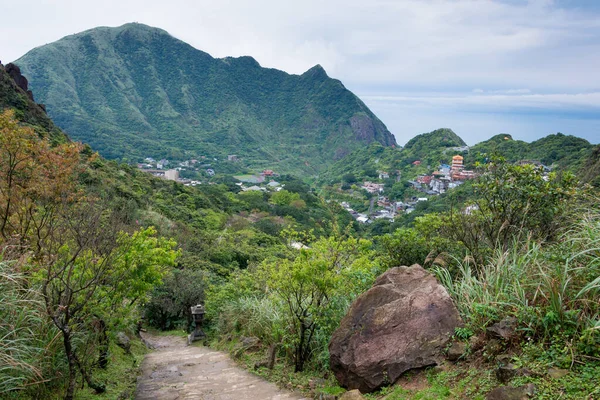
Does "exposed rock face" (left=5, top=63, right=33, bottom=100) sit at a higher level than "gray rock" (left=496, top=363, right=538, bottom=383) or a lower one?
Result: higher

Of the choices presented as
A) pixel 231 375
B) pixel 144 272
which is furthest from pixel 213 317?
pixel 144 272

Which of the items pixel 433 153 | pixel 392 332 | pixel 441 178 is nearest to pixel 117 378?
pixel 392 332

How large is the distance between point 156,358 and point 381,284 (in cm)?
562

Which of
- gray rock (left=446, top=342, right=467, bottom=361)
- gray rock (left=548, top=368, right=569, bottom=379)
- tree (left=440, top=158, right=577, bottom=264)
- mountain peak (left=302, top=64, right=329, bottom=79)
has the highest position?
mountain peak (left=302, top=64, right=329, bottom=79)

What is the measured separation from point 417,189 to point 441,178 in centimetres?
472

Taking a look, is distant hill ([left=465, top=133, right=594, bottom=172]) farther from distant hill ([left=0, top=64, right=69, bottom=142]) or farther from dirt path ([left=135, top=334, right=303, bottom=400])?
dirt path ([left=135, top=334, right=303, bottom=400])

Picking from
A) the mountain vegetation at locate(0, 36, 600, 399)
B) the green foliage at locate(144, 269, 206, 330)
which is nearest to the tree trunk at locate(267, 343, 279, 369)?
the mountain vegetation at locate(0, 36, 600, 399)

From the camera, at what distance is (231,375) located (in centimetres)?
631

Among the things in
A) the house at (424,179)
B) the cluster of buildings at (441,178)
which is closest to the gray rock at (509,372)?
the cluster of buildings at (441,178)

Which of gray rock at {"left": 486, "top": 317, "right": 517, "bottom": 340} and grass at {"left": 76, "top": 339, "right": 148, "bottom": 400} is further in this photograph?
grass at {"left": 76, "top": 339, "right": 148, "bottom": 400}

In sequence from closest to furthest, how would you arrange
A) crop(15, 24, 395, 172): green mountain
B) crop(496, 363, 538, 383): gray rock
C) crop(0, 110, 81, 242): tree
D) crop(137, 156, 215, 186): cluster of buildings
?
crop(496, 363, 538, 383): gray rock → crop(0, 110, 81, 242): tree → crop(137, 156, 215, 186): cluster of buildings → crop(15, 24, 395, 172): green mountain

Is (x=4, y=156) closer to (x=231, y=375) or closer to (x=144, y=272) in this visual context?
(x=144, y=272)

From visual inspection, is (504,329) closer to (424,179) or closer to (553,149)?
(553,149)

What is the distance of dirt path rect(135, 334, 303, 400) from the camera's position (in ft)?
17.4
